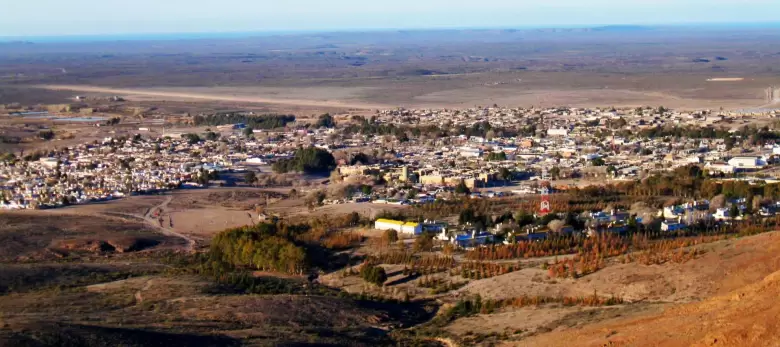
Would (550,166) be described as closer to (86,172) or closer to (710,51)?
(86,172)

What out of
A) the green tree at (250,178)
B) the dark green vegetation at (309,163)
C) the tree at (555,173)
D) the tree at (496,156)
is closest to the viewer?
the tree at (555,173)

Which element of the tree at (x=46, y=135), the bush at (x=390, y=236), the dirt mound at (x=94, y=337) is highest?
the dirt mound at (x=94, y=337)

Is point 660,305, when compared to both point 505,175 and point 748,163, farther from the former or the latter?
point 748,163

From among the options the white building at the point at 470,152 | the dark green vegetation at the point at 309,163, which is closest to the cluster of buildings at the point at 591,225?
the dark green vegetation at the point at 309,163

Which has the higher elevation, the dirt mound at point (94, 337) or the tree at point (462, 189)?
the dirt mound at point (94, 337)

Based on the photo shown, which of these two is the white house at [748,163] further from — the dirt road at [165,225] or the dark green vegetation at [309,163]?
the dirt road at [165,225]

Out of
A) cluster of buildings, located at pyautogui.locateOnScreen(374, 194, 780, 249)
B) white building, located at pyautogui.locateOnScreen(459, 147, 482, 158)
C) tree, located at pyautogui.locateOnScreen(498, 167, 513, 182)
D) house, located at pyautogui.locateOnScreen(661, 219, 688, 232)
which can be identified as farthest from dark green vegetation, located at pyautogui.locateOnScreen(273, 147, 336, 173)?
house, located at pyautogui.locateOnScreen(661, 219, 688, 232)

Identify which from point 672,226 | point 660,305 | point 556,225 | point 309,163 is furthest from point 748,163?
point 660,305
